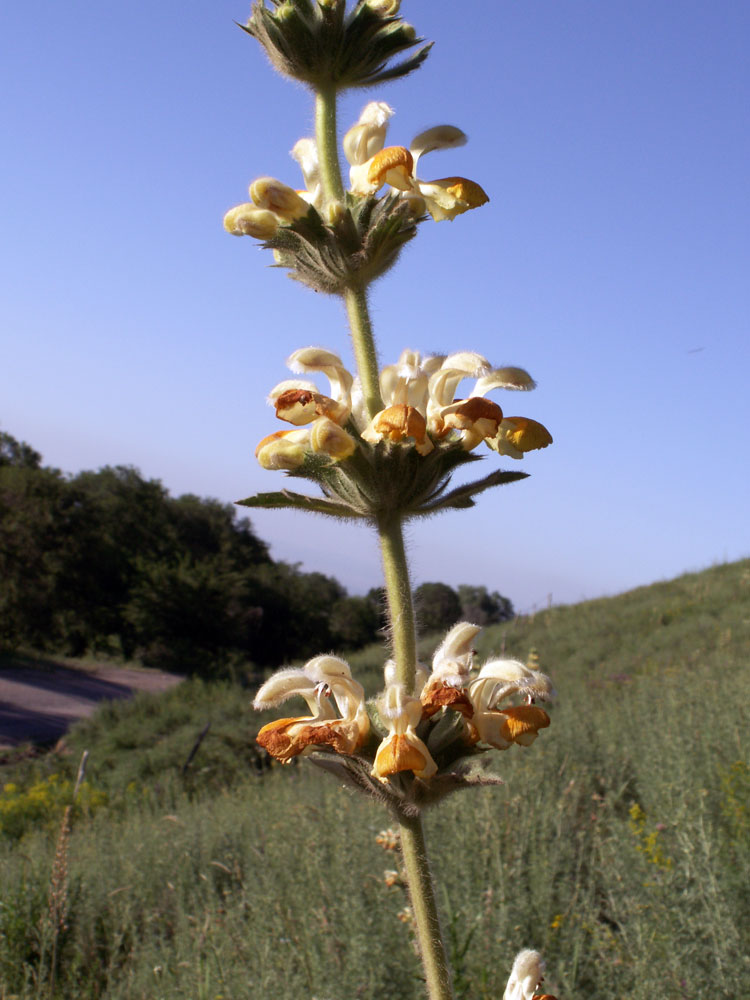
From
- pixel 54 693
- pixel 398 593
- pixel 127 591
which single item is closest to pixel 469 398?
pixel 398 593

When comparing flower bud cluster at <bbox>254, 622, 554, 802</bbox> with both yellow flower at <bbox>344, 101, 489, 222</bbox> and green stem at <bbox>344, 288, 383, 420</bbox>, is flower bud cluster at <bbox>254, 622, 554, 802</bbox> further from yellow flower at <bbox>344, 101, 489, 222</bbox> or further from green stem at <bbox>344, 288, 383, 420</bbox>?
yellow flower at <bbox>344, 101, 489, 222</bbox>

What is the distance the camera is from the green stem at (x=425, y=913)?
1.15 meters

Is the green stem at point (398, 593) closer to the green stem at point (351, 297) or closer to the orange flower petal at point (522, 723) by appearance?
the green stem at point (351, 297)

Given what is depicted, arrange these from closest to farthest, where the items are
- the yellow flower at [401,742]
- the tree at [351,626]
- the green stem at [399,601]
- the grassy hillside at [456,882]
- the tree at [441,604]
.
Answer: the yellow flower at [401,742] → the green stem at [399,601] → the grassy hillside at [456,882] → the tree at [441,604] → the tree at [351,626]

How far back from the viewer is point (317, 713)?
1.39 m

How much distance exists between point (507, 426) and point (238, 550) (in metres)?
29.7

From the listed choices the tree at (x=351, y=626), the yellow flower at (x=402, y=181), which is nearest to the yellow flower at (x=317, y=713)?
the yellow flower at (x=402, y=181)

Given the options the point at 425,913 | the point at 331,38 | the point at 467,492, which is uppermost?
the point at 331,38

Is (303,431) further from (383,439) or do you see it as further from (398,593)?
(398,593)

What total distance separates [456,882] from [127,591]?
23.5m

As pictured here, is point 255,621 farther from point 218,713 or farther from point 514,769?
point 514,769

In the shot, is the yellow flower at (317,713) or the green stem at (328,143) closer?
the yellow flower at (317,713)

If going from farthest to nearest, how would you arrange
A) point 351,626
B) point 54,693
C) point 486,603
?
point 351,626 < point 486,603 < point 54,693

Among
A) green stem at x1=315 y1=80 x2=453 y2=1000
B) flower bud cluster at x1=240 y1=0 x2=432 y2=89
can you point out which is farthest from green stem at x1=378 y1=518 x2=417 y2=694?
flower bud cluster at x1=240 y1=0 x2=432 y2=89
